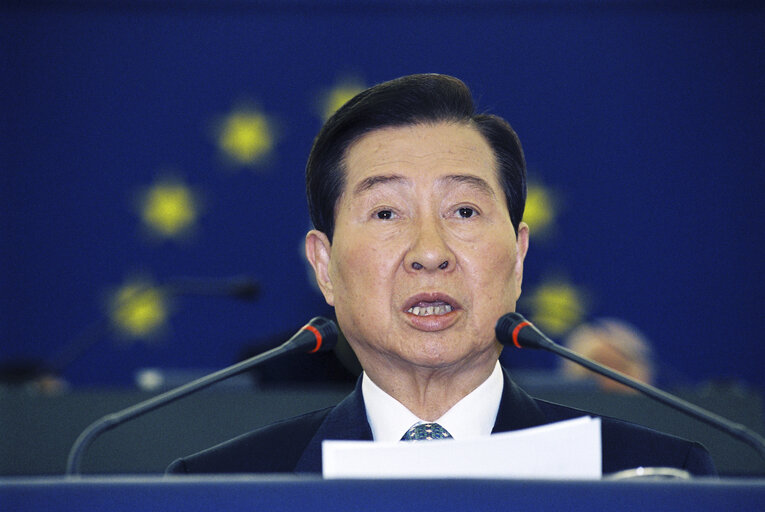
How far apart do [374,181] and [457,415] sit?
431mm

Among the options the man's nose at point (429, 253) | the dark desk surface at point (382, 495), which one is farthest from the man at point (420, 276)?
the dark desk surface at point (382, 495)

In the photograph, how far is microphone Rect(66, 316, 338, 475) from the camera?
1.49 meters

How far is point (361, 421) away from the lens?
1717 mm

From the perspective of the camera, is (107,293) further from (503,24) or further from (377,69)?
(503,24)

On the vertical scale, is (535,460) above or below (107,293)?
below

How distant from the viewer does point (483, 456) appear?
3.32 ft

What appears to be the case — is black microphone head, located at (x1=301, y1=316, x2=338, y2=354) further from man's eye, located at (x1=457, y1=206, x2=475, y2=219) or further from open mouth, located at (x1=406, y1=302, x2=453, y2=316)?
man's eye, located at (x1=457, y1=206, x2=475, y2=219)

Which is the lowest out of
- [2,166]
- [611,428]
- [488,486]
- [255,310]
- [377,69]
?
[488,486]

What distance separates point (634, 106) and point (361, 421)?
3.14 m

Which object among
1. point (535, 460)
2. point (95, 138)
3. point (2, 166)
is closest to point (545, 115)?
point (95, 138)

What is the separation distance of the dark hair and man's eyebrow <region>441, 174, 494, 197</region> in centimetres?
6

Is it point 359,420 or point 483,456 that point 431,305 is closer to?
point 359,420

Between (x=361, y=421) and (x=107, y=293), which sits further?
(x=107, y=293)

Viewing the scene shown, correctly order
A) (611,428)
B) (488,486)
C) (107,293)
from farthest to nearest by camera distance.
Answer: (107,293) < (611,428) < (488,486)
